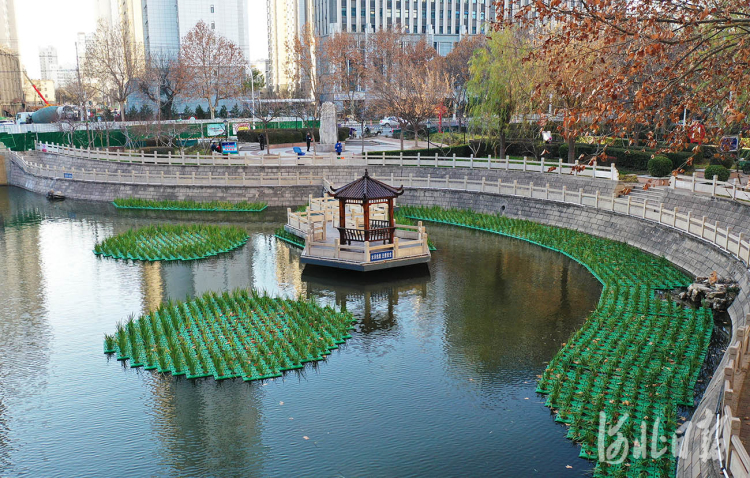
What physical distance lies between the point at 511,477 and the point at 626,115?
21.9 feet

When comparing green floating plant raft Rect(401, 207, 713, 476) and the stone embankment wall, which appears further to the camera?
the stone embankment wall

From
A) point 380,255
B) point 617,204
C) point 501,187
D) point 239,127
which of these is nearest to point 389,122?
point 239,127

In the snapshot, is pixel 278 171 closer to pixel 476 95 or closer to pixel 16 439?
pixel 476 95

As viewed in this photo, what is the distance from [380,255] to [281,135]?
1660 inches

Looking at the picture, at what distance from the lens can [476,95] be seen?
43.8 metres

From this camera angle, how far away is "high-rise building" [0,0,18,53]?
12465 centimetres

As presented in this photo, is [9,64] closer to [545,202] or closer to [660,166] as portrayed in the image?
[545,202]

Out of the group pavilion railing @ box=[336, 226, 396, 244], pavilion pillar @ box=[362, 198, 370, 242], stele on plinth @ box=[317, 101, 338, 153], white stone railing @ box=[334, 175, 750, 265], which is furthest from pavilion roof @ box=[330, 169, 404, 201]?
stele on plinth @ box=[317, 101, 338, 153]

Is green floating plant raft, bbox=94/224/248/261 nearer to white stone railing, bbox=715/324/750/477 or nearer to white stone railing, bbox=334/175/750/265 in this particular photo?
white stone railing, bbox=334/175/750/265

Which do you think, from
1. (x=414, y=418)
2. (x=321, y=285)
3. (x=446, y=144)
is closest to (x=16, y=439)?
(x=414, y=418)

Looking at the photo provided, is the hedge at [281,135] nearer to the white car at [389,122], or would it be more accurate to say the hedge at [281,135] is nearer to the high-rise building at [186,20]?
the white car at [389,122]

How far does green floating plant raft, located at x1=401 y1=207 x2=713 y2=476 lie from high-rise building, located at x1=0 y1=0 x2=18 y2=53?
5045 inches

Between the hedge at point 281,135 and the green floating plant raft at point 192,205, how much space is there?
23457 mm

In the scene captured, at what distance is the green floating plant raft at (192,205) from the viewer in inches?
1539
